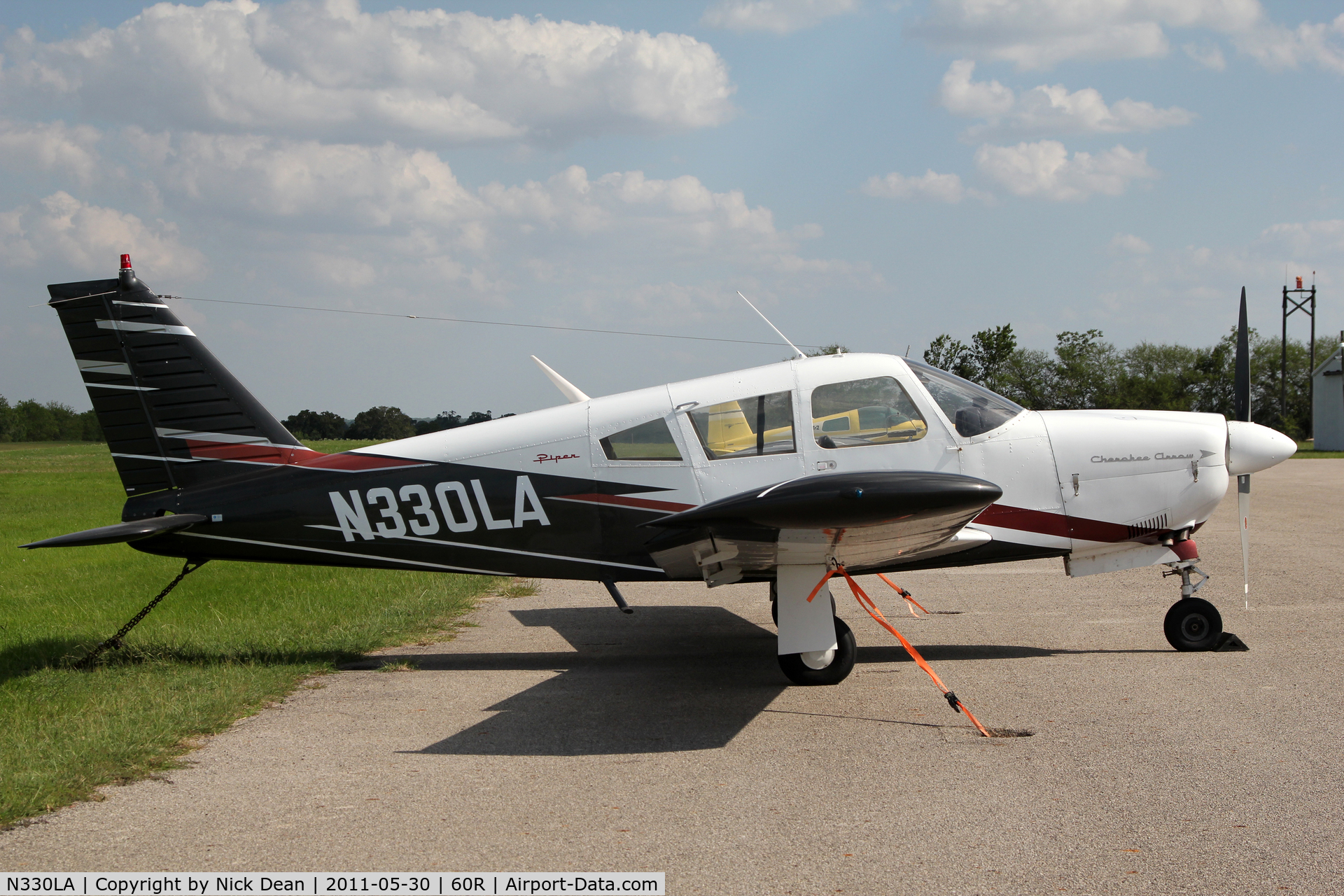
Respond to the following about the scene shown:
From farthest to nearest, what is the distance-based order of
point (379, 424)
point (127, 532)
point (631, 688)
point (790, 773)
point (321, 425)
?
point (321, 425), point (379, 424), point (127, 532), point (631, 688), point (790, 773)

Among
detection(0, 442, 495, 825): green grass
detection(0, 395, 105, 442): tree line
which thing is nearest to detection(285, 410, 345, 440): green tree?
detection(0, 442, 495, 825): green grass

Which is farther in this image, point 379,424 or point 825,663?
point 379,424

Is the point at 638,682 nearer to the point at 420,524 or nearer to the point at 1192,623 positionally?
the point at 420,524

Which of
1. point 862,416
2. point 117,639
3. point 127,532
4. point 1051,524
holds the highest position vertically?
point 862,416

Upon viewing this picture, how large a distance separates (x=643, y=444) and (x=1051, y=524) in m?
3.01

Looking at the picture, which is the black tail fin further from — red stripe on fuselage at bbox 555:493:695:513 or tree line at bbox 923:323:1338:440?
tree line at bbox 923:323:1338:440

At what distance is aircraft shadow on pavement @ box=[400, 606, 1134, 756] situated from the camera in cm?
531

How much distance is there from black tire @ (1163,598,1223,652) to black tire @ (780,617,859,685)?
8.30ft

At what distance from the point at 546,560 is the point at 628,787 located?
2.62 metres

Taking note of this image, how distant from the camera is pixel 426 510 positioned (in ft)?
22.8

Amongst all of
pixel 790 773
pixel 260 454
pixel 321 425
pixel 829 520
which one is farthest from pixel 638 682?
pixel 321 425

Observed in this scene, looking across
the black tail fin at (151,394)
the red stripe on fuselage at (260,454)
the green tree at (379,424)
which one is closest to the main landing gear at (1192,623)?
the red stripe on fuselage at (260,454)

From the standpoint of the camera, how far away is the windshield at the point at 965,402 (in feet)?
21.9

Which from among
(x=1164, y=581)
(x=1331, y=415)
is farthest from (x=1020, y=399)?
(x=1164, y=581)
